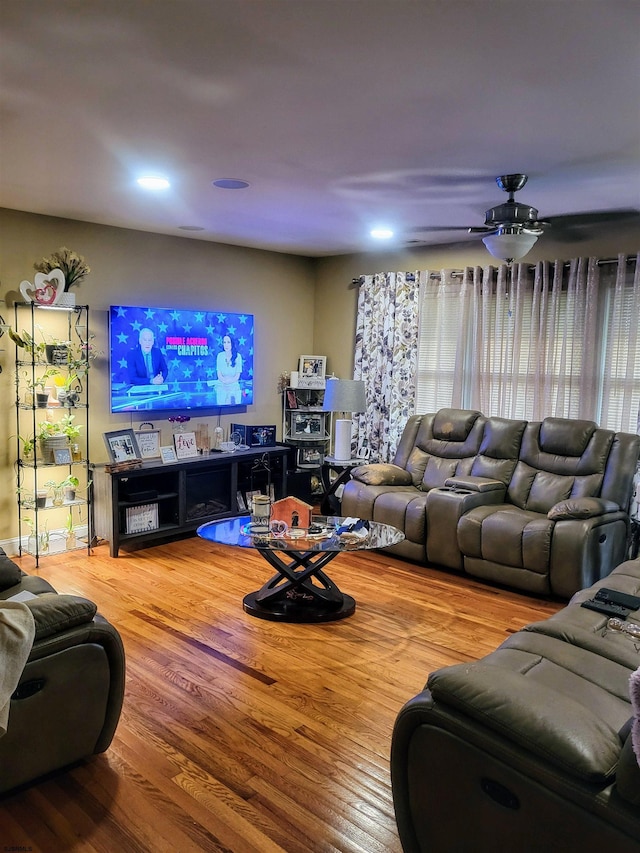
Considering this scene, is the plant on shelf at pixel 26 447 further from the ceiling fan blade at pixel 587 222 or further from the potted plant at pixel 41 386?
the ceiling fan blade at pixel 587 222

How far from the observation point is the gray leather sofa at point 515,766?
144 centimetres

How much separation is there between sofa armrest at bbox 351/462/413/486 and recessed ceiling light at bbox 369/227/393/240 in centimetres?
186

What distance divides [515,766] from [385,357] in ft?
15.8

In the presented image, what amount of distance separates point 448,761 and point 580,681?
1.84ft

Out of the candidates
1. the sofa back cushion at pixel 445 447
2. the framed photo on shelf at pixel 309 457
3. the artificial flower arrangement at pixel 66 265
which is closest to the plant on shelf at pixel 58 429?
the artificial flower arrangement at pixel 66 265

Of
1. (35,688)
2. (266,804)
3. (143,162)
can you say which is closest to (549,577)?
(266,804)

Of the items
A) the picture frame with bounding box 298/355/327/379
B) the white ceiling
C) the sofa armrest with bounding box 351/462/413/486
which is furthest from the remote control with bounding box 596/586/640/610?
the picture frame with bounding box 298/355/327/379

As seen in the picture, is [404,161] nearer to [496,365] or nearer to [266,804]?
[496,365]

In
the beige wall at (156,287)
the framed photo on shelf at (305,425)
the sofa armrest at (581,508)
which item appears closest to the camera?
the sofa armrest at (581,508)

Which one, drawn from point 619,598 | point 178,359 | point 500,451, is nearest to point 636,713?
point 619,598

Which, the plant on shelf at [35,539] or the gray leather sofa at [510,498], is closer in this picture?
the gray leather sofa at [510,498]

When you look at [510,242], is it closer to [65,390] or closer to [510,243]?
[510,243]

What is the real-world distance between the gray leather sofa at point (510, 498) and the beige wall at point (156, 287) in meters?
1.81

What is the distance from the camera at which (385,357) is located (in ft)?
20.1
